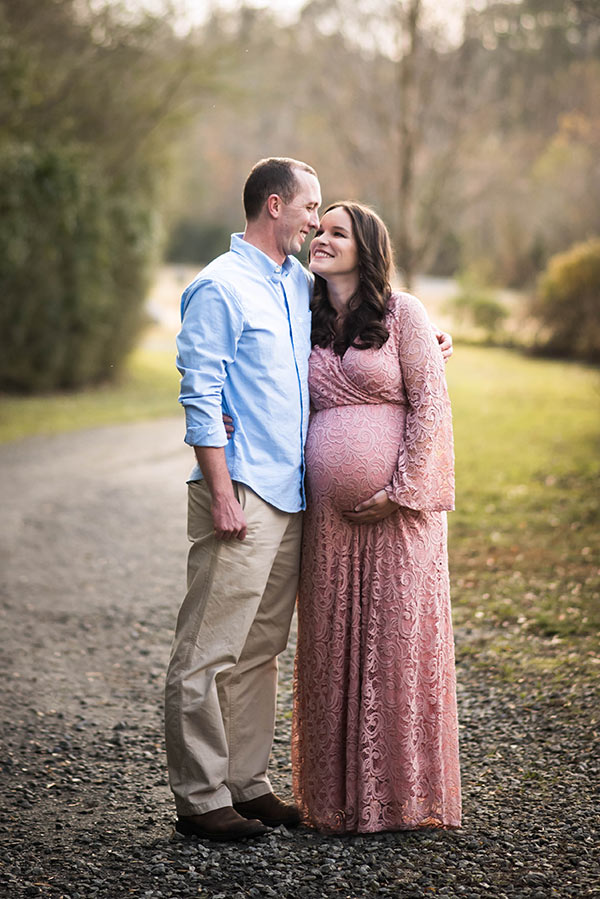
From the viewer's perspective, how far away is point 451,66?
22203 mm

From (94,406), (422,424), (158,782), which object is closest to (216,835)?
(158,782)

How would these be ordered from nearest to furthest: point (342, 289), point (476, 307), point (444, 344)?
point (342, 289) < point (444, 344) < point (476, 307)

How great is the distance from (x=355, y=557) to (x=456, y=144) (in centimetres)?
2214

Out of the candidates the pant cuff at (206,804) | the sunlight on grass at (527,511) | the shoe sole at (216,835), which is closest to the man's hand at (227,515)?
the pant cuff at (206,804)

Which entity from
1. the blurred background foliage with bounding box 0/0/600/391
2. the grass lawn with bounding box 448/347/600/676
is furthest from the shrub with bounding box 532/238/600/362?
the grass lawn with bounding box 448/347/600/676

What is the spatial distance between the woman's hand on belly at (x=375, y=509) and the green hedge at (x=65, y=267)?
11931mm

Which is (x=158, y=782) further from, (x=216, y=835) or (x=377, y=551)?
(x=377, y=551)

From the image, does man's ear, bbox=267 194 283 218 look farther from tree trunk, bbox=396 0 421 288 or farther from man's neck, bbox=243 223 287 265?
tree trunk, bbox=396 0 421 288

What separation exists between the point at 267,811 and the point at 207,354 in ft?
5.33

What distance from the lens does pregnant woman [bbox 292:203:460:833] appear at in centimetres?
340

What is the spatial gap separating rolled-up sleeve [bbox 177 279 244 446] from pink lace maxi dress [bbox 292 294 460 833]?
0.40 m

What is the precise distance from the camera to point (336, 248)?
11.3 ft

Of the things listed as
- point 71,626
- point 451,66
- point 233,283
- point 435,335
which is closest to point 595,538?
point 71,626

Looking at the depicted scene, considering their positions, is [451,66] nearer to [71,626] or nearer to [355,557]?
[71,626]
